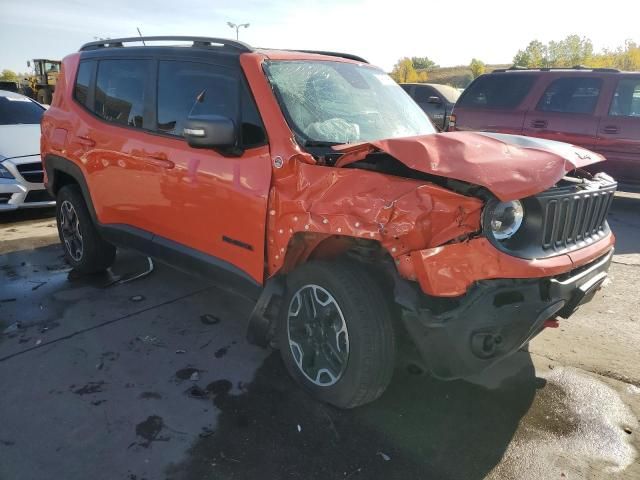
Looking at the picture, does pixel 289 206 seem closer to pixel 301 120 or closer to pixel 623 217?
pixel 301 120

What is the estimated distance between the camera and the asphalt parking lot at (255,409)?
240cm

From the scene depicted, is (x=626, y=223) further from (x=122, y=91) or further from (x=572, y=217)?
(x=122, y=91)

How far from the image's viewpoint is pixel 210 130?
2750mm

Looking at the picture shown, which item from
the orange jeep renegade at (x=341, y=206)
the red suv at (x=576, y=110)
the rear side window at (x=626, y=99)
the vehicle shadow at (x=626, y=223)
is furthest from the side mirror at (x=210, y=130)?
the rear side window at (x=626, y=99)

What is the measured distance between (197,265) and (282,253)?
0.91 meters

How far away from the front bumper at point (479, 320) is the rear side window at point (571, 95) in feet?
20.8

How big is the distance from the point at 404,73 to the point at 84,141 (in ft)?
178

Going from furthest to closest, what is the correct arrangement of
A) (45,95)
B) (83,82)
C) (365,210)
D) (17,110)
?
1. (45,95)
2. (17,110)
3. (83,82)
4. (365,210)

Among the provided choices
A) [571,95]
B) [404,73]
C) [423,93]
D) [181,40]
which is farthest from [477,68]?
[181,40]

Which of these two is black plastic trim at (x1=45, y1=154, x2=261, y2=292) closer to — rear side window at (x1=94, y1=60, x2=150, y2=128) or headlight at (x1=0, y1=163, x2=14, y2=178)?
rear side window at (x1=94, y1=60, x2=150, y2=128)

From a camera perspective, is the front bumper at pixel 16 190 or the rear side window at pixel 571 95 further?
the rear side window at pixel 571 95

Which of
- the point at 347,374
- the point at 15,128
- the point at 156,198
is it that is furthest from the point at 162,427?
the point at 15,128

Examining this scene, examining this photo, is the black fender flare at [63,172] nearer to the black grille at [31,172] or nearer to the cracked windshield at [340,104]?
the black grille at [31,172]

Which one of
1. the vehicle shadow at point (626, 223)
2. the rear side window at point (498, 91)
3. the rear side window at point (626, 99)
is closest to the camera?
the vehicle shadow at point (626, 223)
